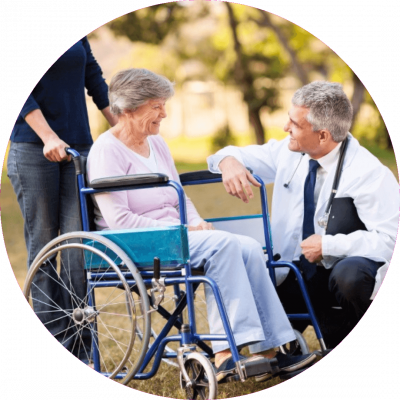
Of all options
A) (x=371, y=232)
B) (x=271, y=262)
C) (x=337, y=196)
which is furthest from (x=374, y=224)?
(x=271, y=262)

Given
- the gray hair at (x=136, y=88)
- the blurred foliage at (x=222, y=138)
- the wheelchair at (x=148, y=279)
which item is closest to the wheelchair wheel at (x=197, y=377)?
the wheelchair at (x=148, y=279)

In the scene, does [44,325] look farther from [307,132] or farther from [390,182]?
[390,182]

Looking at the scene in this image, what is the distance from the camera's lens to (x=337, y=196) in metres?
3.31

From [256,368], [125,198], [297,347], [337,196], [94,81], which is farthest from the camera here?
[94,81]

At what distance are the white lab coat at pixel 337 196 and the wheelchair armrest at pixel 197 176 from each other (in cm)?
3

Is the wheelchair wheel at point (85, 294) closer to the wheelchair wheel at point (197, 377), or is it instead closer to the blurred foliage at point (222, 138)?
the wheelchair wheel at point (197, 377)

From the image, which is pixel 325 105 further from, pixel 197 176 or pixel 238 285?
pixel 238 285

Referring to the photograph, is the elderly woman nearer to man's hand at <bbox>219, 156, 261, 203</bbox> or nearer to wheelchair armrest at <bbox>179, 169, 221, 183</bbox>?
wheelchair armrest at <bbox>179, 169, 221, 183</bbox>

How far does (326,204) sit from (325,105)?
1.61 feet

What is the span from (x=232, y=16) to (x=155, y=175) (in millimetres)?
9516

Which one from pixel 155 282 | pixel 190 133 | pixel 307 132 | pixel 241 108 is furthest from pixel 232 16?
pixel 155 282

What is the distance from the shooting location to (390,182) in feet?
10.7

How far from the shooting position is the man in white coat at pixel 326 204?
317cm

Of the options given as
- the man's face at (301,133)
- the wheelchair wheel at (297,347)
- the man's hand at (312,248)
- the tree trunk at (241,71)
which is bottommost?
the wheelchair wheel at (297,347)
